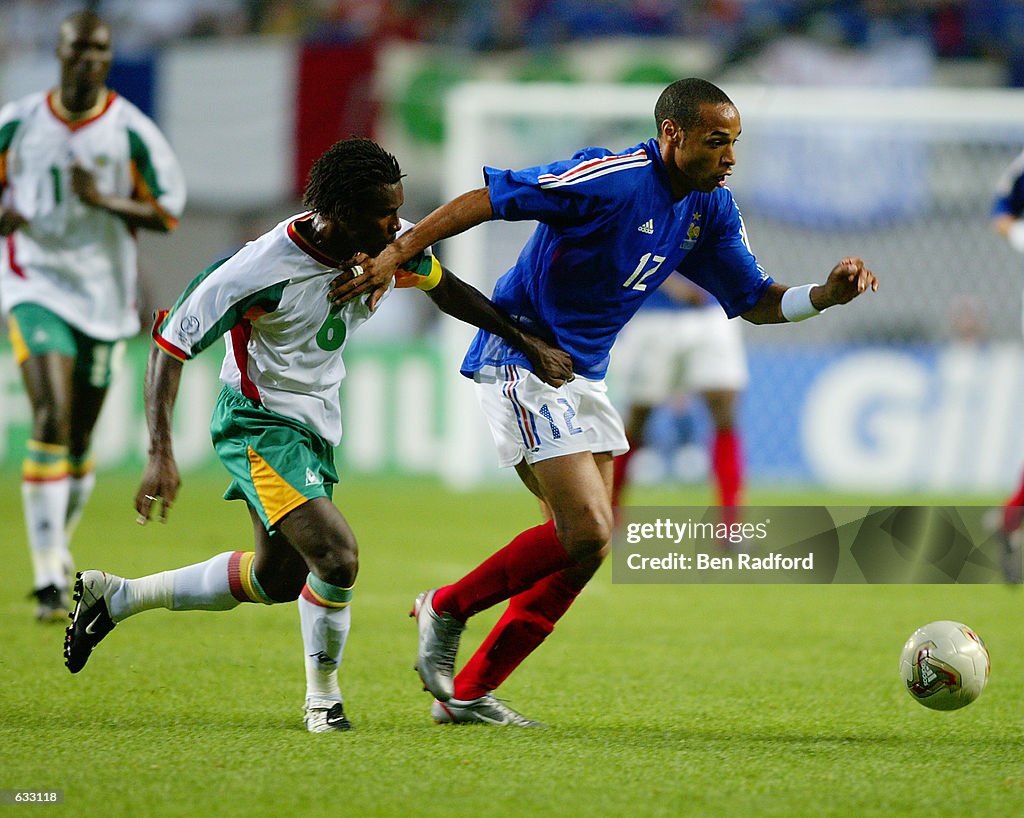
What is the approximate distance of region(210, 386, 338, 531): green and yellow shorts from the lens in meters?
4.07

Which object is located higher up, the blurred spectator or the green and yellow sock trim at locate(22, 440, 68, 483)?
the blurred spectator

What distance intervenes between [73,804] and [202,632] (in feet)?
9.05

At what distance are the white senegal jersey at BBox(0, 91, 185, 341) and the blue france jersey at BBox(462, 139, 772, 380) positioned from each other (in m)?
2.53

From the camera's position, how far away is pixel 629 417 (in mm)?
8883

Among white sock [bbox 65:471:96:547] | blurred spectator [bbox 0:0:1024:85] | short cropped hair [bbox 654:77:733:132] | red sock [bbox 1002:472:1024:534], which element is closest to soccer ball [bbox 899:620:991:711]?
short cropped hair [bbox 654:77:733:132]

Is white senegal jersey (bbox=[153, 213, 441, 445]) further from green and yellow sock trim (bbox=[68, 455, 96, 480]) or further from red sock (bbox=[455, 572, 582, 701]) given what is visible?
green and yellow sock trim (bbox=[68, 455, 96, 480])

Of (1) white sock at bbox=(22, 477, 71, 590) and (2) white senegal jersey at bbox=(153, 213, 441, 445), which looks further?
(1) white sock at bbox=(22, 477, 71, 590)

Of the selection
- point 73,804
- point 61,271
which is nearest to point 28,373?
point 61,271

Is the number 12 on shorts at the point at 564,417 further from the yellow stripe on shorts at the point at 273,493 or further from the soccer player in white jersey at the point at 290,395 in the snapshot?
the yellow stripe on shorts at the point at 273,493

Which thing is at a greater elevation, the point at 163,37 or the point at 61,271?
the point at 163,37

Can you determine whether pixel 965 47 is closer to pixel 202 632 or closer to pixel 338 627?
pixel 202 632

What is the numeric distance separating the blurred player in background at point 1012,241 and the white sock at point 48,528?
15.0ft

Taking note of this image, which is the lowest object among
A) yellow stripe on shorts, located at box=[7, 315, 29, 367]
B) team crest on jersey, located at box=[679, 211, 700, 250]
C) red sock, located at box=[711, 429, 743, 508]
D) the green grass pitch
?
the green grass pitch
